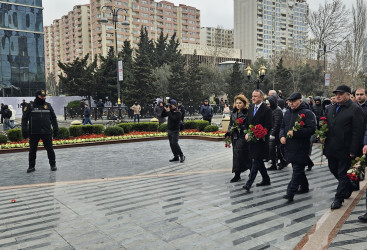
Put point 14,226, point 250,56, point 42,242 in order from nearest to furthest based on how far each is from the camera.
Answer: point 42,242, point 14,226, point 250,56

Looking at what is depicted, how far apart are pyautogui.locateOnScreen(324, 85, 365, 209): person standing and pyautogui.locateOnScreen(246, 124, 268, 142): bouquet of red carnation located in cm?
114

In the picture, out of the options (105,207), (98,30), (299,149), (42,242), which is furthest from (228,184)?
(98,30)

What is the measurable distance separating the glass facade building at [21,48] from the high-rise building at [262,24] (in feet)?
316

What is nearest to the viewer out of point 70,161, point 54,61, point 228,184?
point 228,184

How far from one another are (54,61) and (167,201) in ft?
551

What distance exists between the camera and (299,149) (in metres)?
5.38

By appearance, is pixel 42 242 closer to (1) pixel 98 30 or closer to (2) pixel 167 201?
(2) pixel 167 201

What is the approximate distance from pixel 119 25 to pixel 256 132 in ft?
360

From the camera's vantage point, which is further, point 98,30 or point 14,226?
point 98,30

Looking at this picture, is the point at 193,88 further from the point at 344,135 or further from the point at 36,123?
the point at 344,135

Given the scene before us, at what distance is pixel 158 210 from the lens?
5.13 metres

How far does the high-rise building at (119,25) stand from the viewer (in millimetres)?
106438

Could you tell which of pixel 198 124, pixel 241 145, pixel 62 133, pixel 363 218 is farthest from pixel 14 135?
pixel 363 218

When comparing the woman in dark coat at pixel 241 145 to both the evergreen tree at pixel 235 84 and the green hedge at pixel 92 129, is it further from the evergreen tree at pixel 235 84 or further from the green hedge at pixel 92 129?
the evergreen tree at pixel 235 84
